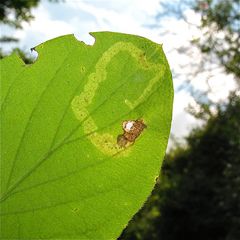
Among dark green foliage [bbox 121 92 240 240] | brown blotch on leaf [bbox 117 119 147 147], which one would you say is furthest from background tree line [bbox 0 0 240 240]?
brown blotch on leaf [bbox 117 119 147 147]

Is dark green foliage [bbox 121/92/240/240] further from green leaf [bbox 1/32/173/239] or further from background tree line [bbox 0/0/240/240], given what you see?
green leaf [bbox 1/32/173/239]

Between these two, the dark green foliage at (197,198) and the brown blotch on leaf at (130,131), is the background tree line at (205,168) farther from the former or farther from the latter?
the brown blotch on leaf at (130,131)

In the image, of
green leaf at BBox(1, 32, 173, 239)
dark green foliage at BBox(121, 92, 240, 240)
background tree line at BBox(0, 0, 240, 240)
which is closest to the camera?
green leaf at BBox(1, 32, 173, 239)

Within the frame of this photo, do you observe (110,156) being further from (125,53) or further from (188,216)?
(188,216)

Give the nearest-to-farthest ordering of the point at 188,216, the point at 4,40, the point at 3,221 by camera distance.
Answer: the point at 3,221, the point at 4,40, the point at 188,216

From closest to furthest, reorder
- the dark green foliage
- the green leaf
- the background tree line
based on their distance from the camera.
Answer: the green leaf → the background tree line → the dark green foliage

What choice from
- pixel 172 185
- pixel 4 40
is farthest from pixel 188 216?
pixel 4 40

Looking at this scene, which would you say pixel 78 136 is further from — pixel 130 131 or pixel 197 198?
pixel 197 198

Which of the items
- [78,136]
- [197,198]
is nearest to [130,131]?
[78,136]
